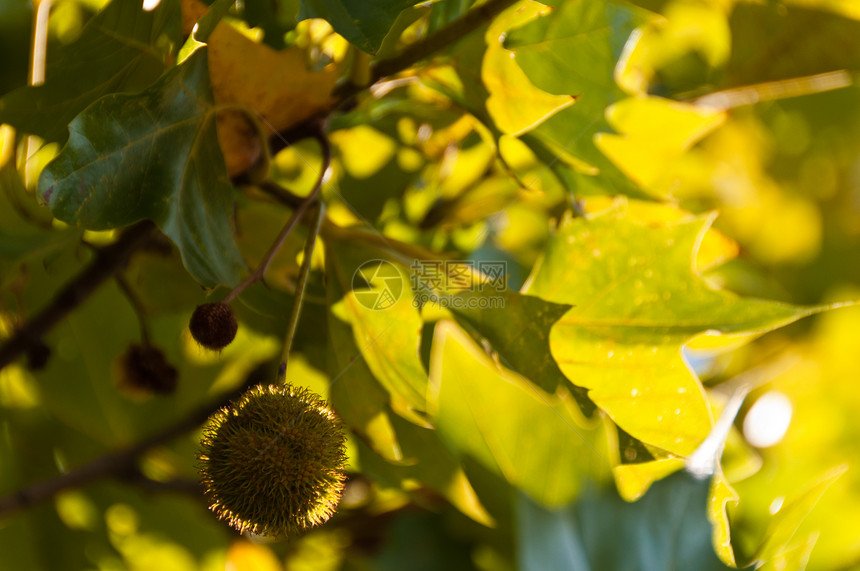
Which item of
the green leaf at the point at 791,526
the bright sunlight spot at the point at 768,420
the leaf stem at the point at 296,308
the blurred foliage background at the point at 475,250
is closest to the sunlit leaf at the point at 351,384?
the blurred foliage background at the point at 475,250

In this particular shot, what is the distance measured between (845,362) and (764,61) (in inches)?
25.0

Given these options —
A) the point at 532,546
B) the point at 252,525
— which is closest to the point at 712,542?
the point at 532,546

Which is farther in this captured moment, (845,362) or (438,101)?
(845,362)

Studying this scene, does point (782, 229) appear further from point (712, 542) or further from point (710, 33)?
point (712, 542)

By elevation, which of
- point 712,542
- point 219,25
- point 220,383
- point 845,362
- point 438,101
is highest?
point 219,25

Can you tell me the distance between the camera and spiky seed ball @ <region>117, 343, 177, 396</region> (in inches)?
39.4

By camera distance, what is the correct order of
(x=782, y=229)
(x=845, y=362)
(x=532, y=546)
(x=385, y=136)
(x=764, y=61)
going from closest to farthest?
(x=532, y=546) < (x=385, y=136) < (x=764, y=61) < (x=845, y=362) < (x=782, y=229)

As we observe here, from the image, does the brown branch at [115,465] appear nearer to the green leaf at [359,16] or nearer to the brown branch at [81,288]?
the brown branch at [81,288]

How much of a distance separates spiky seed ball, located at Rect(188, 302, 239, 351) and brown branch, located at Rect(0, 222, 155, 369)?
8.2 inches

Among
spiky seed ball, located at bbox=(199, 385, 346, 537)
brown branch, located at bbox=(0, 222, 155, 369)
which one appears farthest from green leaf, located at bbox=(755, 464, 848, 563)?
brown branch, located at bbox=(0, 222, 155, 369)

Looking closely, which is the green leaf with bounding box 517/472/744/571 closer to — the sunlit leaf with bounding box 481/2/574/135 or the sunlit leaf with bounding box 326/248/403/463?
the sunlit leaf with bounding box 326/248/403/463

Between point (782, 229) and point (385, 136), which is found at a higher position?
point (385, 136)

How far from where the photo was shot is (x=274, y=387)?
0.72 metres

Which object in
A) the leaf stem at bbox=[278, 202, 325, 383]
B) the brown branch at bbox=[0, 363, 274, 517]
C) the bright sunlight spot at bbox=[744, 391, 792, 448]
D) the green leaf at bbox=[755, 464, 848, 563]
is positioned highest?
the leaf stem at bbox=[278, 202, 325, 383]
